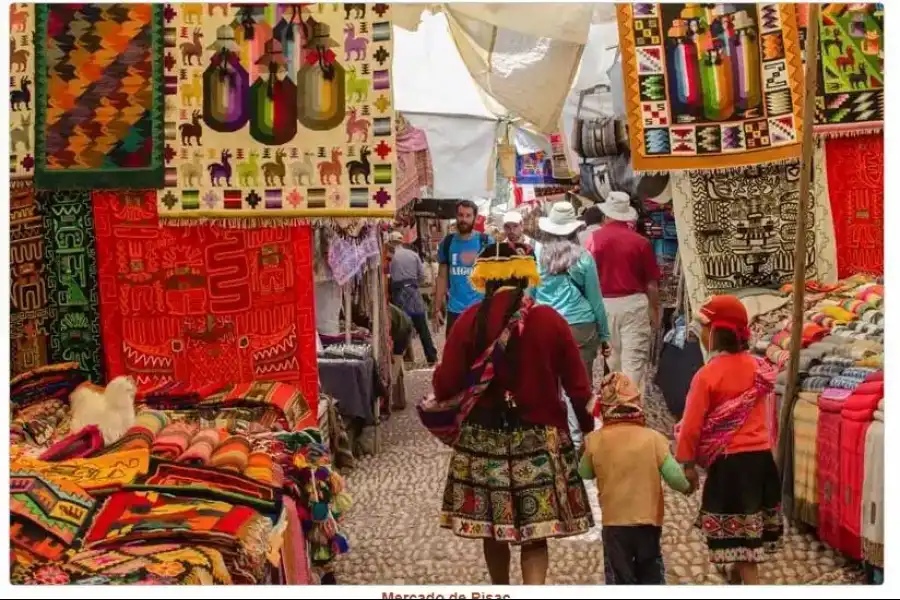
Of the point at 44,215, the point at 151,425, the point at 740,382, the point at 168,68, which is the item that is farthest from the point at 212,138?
the point at 740,382

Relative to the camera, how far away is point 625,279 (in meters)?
5.46

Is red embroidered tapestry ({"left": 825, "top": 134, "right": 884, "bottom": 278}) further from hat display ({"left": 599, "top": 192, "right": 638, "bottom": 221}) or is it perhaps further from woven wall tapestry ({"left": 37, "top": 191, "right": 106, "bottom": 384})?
woven wall tapestry ({"left": 37, "top": 191, "right": 106, "bottom": 384})

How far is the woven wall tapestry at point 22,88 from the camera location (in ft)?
11.8

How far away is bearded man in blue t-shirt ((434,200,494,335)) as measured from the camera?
6273 millimetres

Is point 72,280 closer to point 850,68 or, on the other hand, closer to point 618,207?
point 618,207

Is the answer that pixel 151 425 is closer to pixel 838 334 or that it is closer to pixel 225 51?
pixel 225 51

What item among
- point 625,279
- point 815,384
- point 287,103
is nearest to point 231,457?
point 287,103

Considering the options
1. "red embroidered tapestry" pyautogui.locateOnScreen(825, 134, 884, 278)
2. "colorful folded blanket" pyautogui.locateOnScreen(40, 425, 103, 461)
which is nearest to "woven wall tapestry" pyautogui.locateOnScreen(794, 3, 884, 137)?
"red embroidered tapestry" pyautogui.locateOnScreen(825, 134, 884, 278)

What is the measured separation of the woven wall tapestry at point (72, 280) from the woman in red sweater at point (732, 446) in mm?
2530

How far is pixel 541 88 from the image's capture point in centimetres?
Answer: 443

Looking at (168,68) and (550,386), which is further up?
(168,68)

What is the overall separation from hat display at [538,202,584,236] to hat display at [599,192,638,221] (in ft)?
1.02

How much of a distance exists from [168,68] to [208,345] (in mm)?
1178

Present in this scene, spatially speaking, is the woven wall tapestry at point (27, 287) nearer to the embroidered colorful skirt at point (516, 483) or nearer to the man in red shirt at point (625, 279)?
the embroidered colorful skirt at point (516, 483)
